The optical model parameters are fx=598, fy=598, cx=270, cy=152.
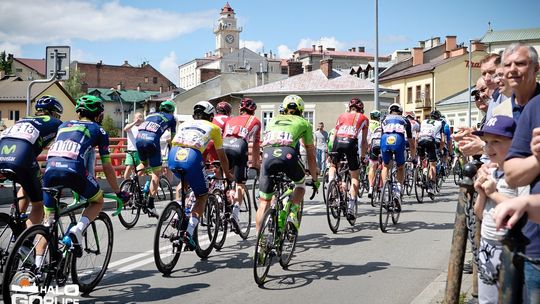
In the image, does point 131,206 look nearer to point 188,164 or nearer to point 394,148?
point 188,164

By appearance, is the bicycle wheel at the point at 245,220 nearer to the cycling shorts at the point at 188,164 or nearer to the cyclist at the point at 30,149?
the cycling shorts at the point at 188,164

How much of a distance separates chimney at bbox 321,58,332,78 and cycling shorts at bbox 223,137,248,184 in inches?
1605

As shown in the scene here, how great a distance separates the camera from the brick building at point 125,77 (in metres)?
130

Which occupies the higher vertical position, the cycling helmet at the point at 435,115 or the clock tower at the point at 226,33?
the clock tower at the point at 226,33

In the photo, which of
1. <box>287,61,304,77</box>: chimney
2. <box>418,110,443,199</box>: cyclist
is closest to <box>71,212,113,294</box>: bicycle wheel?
<box>418,110,443,199</box>: cyclist

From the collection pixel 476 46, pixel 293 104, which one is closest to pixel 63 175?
pixel 293 104

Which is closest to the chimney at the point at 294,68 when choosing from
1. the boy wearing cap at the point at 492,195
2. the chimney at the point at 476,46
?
the chimney at the point at 476,46

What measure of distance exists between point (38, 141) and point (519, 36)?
266 ft

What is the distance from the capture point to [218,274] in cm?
714

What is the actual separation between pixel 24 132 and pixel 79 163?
41.5 inches

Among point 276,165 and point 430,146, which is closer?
point 276,165

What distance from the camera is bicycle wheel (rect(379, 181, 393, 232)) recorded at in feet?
32.8

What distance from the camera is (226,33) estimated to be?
547 ft

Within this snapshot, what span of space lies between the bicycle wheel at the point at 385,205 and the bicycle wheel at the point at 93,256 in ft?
16.0
